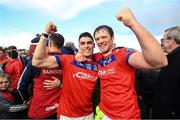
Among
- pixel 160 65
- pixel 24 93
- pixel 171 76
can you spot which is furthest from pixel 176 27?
pixel 24 93

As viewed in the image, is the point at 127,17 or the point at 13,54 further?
the point at 13,54

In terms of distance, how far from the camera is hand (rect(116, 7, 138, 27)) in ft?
9.88

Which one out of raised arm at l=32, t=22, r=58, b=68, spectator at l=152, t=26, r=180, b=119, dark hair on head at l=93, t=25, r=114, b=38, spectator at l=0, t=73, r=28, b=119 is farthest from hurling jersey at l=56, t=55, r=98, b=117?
spectator at l=0, t=73, r=28, b=119

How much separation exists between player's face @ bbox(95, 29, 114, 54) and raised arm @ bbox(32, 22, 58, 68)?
2.30 feet

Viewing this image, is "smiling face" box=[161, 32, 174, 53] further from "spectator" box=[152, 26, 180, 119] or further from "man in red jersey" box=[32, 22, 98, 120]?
"man in red jersey" box=[32, 22, 98, 120]

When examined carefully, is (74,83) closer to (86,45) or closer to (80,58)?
(80,58)

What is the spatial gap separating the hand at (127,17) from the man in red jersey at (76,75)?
1.18m

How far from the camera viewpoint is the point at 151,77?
4852 mm

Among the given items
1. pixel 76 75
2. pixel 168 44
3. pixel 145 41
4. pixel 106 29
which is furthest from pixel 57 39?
pixel 145 41

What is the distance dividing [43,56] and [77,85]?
0.57 meters

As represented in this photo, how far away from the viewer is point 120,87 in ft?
11.8

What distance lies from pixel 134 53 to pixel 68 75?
3.67 ft

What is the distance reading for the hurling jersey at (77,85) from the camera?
4133mm

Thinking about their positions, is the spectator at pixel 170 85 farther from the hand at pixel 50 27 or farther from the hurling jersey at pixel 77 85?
the hand at pixel 50 27
